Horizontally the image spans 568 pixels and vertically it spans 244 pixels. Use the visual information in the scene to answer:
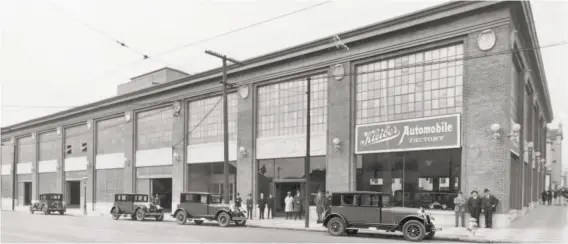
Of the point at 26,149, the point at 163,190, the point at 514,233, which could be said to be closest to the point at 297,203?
the point at 514,233

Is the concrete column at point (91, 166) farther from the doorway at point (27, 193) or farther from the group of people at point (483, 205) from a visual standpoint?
the group of people at point (483, 205)

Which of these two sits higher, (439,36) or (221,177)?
(439,36)

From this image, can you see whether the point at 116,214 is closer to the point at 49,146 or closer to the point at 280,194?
the point at 280,194

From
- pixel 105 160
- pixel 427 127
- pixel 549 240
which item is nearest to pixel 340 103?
pixel 427 127

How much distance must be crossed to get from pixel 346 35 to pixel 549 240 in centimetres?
1306

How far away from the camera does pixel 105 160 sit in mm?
39625

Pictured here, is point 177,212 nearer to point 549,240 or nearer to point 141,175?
point 141,175

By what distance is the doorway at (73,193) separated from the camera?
4403 centimetres

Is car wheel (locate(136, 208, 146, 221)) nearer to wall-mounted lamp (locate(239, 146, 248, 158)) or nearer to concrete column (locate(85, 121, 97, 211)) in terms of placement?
wall-mounted lamp (locate(239, 146, 248, 158))

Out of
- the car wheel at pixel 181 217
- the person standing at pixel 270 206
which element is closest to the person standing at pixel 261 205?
the person standing at pixel 270 206

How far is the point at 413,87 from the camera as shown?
21344 millimetres

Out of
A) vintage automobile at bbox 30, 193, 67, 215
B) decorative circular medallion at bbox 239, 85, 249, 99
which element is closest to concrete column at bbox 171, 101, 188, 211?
decorative circular medallion at bbox 239, 85, 249, 99

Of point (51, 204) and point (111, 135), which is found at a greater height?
point (111, 135)

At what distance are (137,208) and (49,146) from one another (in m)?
25.4
